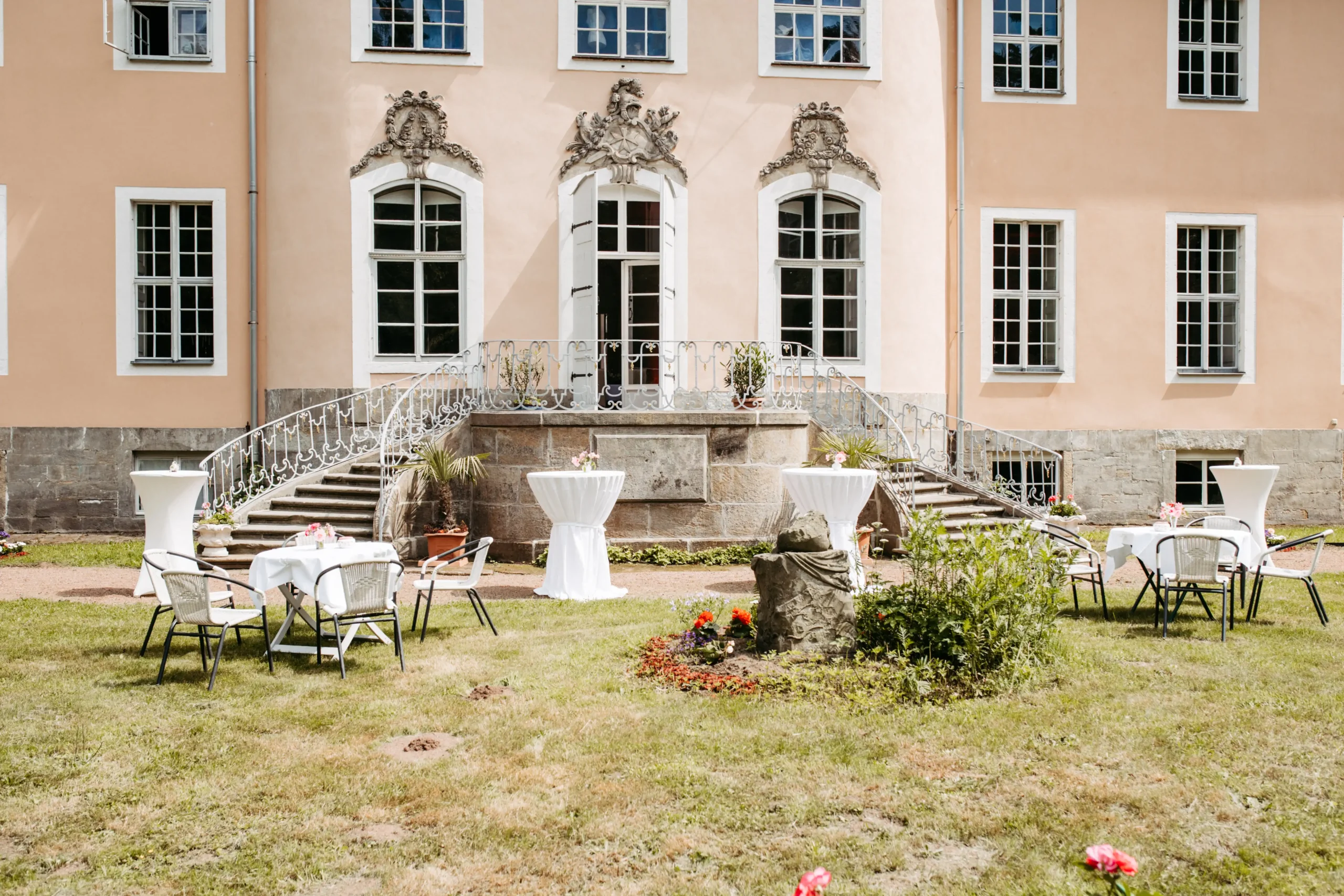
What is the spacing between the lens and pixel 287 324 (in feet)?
46.1

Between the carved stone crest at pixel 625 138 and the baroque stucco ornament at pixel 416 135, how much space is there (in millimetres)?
1329

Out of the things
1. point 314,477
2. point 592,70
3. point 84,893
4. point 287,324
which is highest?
point 592,70

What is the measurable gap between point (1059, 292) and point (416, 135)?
8359 millimetres

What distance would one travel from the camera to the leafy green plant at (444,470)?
11695 millimetres

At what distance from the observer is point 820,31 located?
581 inches

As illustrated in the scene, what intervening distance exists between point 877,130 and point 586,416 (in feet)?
18.5

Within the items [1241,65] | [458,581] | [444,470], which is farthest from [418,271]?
[1241,65]

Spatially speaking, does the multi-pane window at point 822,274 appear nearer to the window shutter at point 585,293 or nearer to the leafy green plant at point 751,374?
the leafy green plant at point 751,374

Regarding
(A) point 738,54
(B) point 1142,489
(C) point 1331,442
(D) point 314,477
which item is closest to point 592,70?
(A) point 738,54

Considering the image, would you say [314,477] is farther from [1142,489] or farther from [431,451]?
[1142,489]

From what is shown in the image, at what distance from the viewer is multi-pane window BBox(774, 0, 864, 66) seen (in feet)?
48.3

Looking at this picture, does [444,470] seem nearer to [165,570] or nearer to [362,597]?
[165,570]

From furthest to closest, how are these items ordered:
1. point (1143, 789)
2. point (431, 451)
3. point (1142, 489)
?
point (1142, 489), point (431, 451), point (1143, 789)

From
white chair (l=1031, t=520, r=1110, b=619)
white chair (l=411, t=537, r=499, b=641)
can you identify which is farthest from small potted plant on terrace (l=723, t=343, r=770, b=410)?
white chair (l=411, t=537, r=499, b=641)
